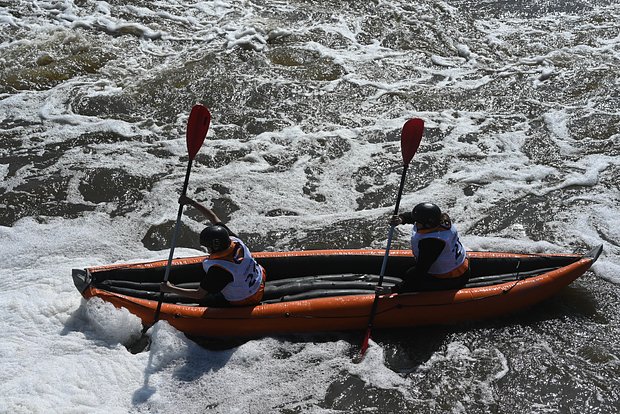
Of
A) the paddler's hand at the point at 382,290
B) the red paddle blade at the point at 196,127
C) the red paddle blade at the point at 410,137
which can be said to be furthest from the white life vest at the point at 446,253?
the red paddle blade at the point at 196,127

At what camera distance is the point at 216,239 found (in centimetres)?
523

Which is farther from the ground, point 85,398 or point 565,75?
point 565,75

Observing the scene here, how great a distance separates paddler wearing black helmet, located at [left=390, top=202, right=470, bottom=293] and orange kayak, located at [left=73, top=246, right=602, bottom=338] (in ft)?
0.31

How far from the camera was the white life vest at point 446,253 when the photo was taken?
5.55 m

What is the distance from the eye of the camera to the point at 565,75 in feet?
34.7

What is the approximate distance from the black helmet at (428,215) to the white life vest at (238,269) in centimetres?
145

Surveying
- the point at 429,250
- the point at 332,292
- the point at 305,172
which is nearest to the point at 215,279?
the point at 332,292

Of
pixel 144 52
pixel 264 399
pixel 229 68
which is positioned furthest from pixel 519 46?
pixel 264 399

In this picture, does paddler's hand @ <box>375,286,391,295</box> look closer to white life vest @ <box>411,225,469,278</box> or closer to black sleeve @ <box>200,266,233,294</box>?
white life vest @ <box>411,225,469,278</box>

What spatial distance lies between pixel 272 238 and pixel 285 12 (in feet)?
21.7

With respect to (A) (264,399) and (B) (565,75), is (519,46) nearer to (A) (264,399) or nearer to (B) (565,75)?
(B) (565,75)

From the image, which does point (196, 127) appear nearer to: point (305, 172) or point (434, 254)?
point (434, 254)

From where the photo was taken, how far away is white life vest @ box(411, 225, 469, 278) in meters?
5.55

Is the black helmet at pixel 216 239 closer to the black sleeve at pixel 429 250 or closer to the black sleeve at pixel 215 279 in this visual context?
the black sleeve at pixel 215 279
